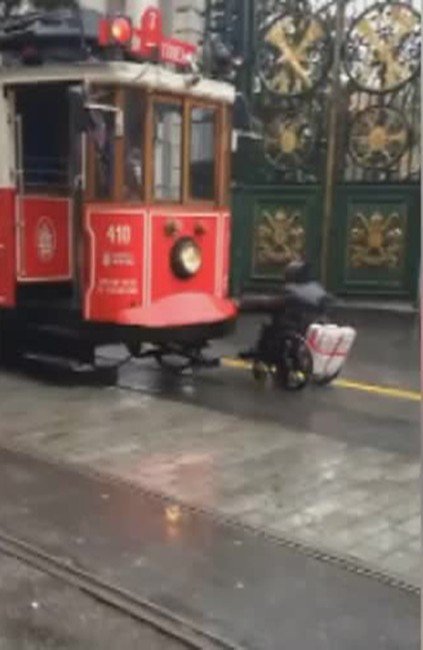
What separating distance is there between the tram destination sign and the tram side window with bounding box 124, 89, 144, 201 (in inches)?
16.3

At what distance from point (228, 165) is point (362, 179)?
4853 mm

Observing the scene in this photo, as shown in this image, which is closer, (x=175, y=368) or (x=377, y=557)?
(x=377, y=557)

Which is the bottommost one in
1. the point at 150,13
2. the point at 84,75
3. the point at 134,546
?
the point at 134,546

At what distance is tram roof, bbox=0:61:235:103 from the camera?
768cm

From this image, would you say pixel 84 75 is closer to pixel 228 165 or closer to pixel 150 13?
pixel 150 13

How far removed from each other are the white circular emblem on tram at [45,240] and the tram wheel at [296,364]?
2.37 meters

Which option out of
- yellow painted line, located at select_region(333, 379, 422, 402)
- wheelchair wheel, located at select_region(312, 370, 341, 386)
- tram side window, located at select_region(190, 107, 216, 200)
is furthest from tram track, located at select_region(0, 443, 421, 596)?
yellow painted line, located at select_region(333, 379, 422, 402)

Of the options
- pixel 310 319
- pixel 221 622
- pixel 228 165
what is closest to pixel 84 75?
pixel 228 165

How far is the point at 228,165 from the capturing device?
8.62 m

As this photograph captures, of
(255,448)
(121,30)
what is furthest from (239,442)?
(121,30)

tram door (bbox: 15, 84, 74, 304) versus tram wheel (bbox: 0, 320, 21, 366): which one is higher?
tram door (bbox: 15, 84, 74, 304)

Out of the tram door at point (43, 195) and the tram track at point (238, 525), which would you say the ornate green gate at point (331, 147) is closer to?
the tram door at point (43, 195)

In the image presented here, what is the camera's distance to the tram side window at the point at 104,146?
304 inches

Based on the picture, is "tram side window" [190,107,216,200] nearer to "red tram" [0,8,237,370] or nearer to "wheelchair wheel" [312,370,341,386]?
"red tram" [0,8,237,370]
